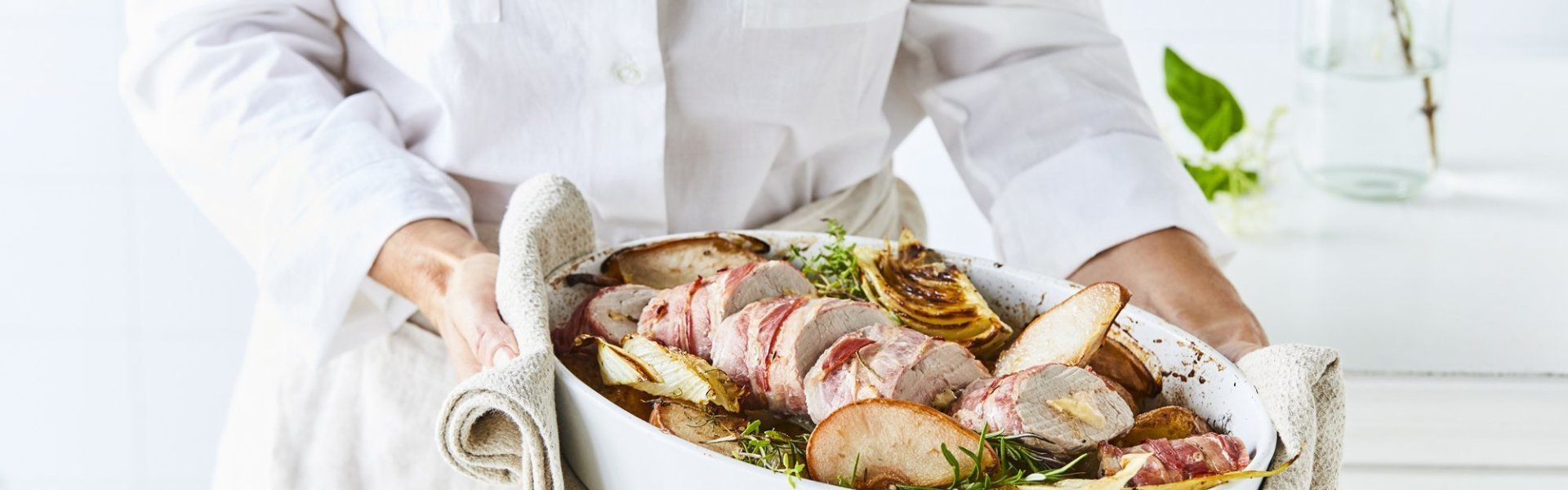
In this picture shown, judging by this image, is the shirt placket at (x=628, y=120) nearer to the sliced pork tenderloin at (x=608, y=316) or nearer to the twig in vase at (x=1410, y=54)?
the sliced pork tenderloin at (x=608, y=316)

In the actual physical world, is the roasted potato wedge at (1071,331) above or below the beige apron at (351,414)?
above

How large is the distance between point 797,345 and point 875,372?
0.03 meters

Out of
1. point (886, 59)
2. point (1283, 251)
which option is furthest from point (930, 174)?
point (886, 59)

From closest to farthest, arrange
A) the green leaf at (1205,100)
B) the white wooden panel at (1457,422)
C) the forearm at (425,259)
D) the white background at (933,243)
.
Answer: the forearm at (425,259) → the white wooden panel at (1457,422) → the white background at (933,243) → the green leaf at (1205,100)

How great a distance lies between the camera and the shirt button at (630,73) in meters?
0.66

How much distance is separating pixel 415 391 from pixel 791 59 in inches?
11.1

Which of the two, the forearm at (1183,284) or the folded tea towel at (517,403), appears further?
the forearm at (1183,284)

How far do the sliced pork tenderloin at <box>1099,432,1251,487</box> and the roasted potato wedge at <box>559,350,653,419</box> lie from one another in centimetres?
16

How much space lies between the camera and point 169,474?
1.46 meters

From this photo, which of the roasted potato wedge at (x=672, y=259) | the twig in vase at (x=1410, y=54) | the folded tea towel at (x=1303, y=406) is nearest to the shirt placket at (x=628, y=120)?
the roasted potato wedge at (x=672, y=259)

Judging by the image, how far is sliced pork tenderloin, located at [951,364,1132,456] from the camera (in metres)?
0.40

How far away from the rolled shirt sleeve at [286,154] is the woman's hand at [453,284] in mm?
14

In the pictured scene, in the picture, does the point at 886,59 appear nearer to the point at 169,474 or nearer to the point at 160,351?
the point at 160,351

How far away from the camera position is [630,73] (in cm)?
66
